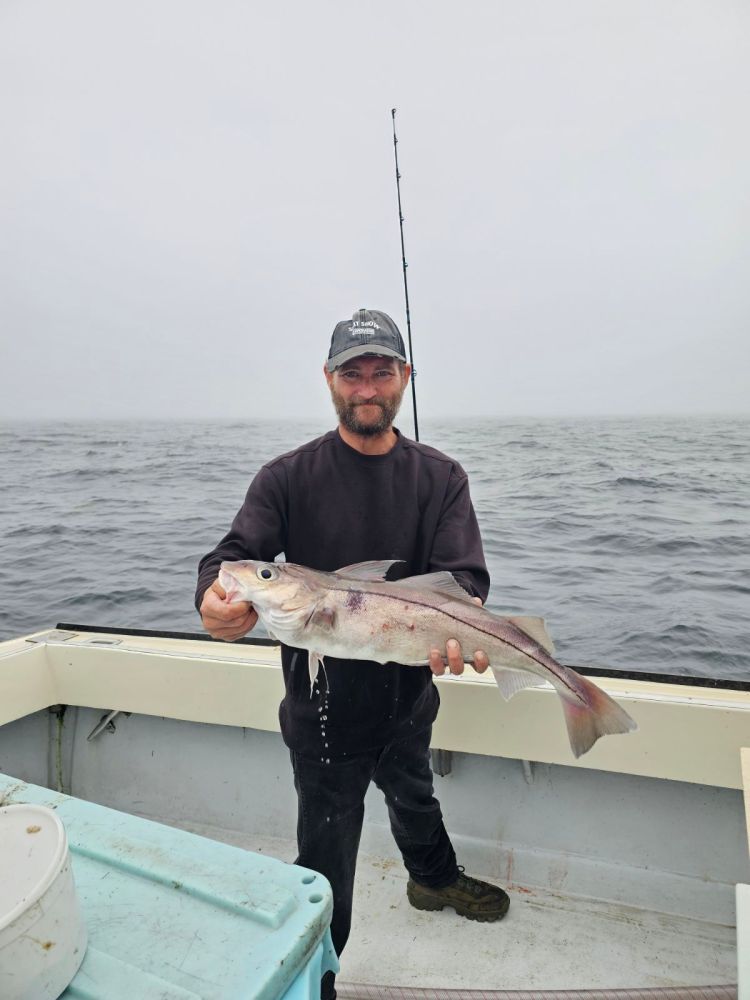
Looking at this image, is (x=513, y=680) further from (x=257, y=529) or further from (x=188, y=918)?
(x=188, y=918)

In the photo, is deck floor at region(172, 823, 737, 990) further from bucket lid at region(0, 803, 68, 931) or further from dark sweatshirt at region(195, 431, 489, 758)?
bucket lid at region(0, 803, 68, 931)

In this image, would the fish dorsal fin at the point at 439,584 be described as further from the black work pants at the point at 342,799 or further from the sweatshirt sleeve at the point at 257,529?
the black work pants at the point at 342,799

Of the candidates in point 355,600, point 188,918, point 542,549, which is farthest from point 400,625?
point 542,549

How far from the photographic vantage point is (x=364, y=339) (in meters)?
2.74

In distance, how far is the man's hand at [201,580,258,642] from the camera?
2.34m

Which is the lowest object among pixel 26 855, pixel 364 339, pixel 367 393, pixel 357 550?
pixel 26 855

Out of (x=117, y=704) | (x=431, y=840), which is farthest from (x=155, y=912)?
(x=117, y=704)

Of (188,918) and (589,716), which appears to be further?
(589,716)

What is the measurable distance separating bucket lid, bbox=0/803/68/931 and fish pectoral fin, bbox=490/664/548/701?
1.67 metres

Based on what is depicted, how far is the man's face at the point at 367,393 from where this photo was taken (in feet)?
9.18

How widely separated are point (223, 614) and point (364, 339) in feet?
4.09

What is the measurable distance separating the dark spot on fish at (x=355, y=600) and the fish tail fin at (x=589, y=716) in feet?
2.90

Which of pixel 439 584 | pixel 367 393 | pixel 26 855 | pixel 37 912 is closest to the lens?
pixel 37 912

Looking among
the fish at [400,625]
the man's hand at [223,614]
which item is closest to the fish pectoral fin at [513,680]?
the fish at [400,625]
